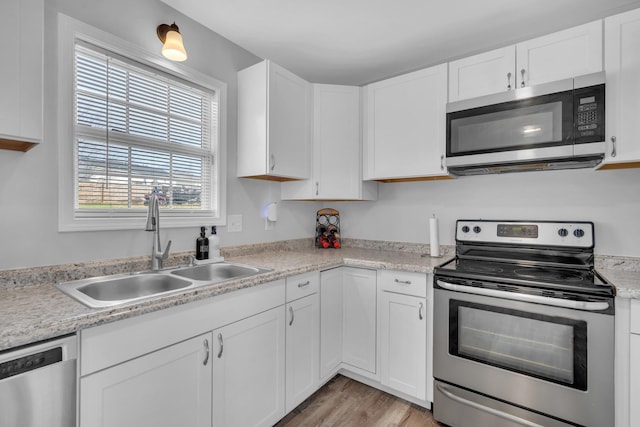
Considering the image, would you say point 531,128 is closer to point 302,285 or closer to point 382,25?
point 382,25

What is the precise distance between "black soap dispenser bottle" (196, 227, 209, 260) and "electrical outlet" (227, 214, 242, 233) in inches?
10.1

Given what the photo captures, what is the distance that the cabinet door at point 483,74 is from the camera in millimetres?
1953

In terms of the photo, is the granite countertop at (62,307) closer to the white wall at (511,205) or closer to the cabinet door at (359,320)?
the cabinet door at (359,320)

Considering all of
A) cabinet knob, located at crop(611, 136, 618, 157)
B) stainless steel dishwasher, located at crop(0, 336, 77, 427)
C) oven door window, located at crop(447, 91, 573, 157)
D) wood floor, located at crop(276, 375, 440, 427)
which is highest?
oven door window, located at crop(447, 91, 573, 157)

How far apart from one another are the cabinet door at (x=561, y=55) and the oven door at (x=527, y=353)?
1.29 meters

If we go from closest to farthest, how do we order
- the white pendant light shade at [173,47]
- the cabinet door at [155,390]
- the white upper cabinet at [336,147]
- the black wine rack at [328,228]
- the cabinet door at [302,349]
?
1. the cabinet door at [155,390]
2. the white pendant light shade at [173,47]
3. the cabinet door at [302,349]
4. the white upper cabinet at [336,147]
5. the black wine rack at [328,228]

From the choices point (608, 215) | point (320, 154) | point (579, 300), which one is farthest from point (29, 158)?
point (608, 215)

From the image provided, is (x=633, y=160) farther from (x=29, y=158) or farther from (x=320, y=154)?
(x=29, y=158)

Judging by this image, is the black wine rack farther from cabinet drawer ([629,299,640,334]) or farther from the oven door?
cabinet drawer ([629,299,640,334])

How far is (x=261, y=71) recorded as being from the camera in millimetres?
2172

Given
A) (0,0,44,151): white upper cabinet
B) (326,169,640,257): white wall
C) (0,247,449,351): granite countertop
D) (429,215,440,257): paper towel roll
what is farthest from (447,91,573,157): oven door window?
(0,0,44,151): white upper cabinet

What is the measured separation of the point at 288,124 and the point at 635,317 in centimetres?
223

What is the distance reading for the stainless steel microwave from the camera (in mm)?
1683

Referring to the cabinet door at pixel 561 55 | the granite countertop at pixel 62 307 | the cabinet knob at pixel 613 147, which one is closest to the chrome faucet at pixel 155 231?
the granite countertop at pixel 62 307
